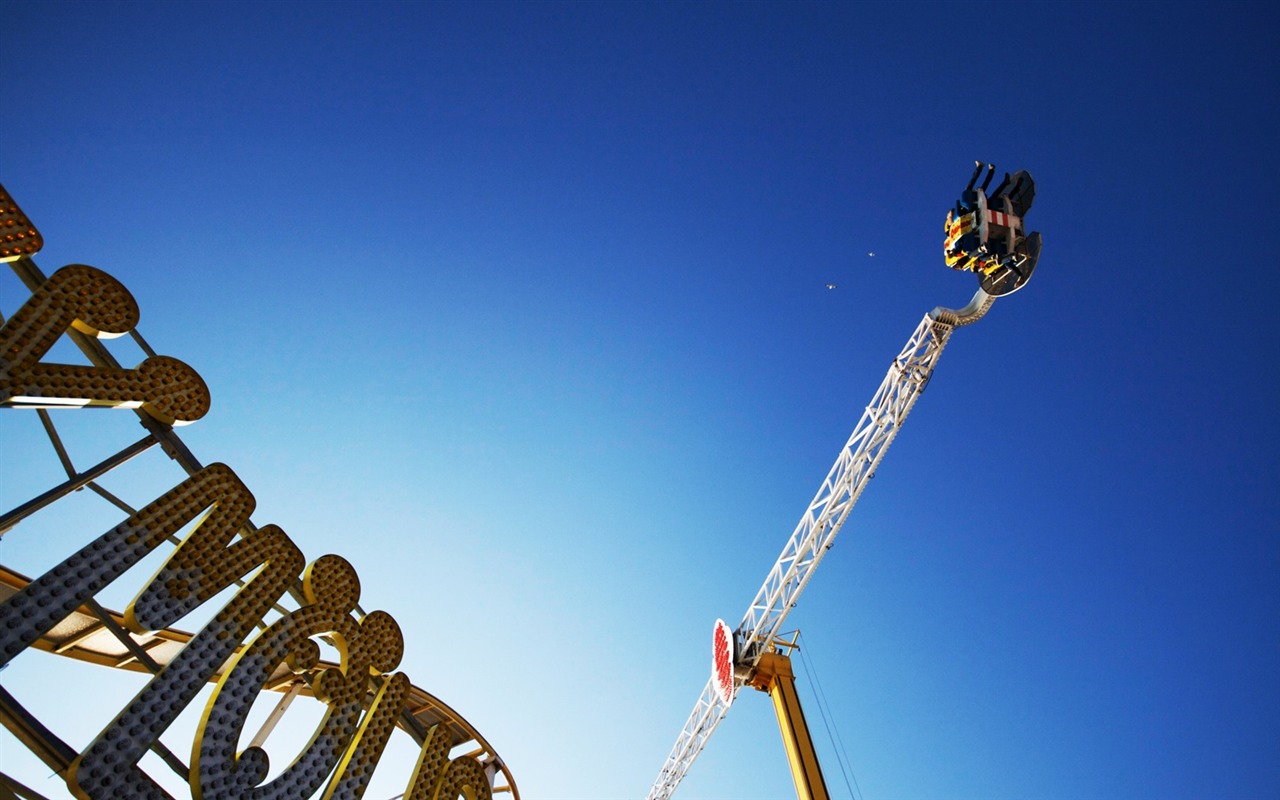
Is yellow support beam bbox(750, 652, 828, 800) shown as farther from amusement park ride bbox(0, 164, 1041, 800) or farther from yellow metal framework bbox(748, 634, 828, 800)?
amusement park ride bbox(0, 164, 1041, 800)

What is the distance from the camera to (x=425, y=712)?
13.0 metres

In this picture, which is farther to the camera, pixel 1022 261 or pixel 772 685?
pixel 772 685

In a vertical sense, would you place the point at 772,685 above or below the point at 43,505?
above

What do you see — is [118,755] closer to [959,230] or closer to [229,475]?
[229,475]

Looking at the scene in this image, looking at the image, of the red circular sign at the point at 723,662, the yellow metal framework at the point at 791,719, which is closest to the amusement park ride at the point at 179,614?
the yellow metal framework at the point at 791,719

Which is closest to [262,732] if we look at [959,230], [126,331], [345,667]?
[345,667]

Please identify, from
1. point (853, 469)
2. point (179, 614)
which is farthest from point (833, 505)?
point (179, 614)

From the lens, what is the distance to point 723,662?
31.2 m

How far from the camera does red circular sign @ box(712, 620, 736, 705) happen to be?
3059cm

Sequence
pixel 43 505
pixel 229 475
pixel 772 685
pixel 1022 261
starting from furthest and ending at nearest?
pixel 772 685
pixel 1022 261
pixel 229 475
pixel 43 505

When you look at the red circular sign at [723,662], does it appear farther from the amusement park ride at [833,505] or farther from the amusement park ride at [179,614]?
the amusement park ride at [179,614]

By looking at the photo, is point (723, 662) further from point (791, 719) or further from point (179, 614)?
point (179, 614)

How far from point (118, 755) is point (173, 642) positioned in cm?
641

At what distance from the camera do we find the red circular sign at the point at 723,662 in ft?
100
